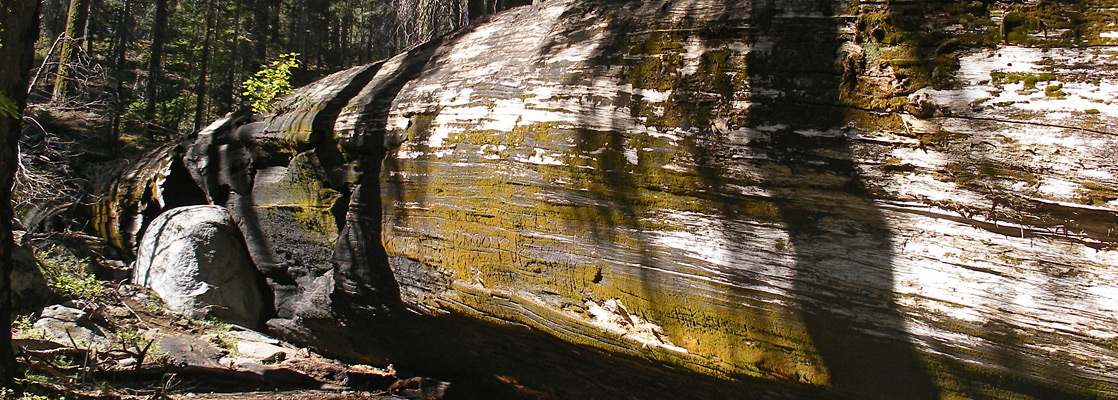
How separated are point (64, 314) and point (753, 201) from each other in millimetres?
5957

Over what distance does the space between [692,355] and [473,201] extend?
4.84ft

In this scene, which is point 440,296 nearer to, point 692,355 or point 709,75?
point 692,355

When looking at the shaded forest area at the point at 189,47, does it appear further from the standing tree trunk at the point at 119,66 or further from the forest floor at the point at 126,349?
the forest floor at the point at 126,349

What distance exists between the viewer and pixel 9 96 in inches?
144

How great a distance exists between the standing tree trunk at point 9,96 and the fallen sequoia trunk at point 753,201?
192cm

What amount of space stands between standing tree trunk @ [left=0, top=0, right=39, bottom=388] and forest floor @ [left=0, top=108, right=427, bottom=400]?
0.37 metres

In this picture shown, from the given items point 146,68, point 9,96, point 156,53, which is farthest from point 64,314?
point 146,68

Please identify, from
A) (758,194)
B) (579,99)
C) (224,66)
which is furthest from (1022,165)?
(224,66)

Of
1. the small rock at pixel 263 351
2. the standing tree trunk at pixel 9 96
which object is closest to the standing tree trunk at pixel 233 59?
the small rock at pixel 263 351

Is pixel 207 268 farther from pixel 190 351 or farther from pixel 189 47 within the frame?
pixel 189 47

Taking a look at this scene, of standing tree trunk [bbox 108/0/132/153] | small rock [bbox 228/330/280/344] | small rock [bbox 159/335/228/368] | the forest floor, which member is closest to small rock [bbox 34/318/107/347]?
the forest floor

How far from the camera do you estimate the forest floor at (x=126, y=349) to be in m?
4.56

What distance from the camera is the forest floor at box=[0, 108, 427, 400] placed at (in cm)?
456

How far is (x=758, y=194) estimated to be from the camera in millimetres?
2730
